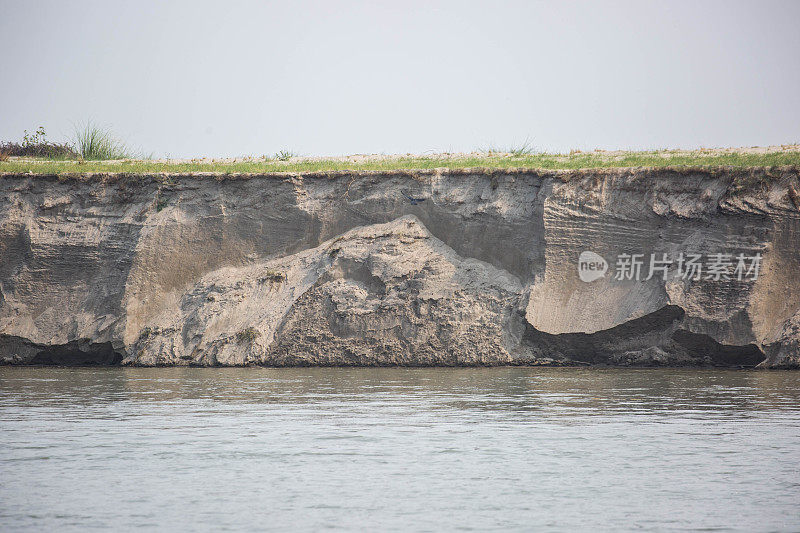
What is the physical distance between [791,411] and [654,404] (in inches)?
71.3

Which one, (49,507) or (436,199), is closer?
(49,507)

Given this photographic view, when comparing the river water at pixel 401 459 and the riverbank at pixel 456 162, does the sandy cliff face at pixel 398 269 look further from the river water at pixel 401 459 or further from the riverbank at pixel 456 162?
the river water at pixel 401 459

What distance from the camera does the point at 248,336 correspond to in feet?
66.2

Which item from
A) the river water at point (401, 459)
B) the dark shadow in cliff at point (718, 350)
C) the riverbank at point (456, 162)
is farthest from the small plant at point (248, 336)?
the dark shadow in cliff at point (718, 350)

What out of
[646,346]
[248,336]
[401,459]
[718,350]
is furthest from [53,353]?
[718,350]

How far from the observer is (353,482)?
740 cm

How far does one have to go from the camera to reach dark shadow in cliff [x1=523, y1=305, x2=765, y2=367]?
1944cm

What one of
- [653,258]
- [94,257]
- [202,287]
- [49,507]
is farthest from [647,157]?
[49,507]

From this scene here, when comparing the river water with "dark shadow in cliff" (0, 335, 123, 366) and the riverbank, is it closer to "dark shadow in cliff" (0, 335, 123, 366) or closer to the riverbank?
"dark shadow in cliff" (0, 335, 123, 366)

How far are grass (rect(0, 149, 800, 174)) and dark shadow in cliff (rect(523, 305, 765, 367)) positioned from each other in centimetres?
448

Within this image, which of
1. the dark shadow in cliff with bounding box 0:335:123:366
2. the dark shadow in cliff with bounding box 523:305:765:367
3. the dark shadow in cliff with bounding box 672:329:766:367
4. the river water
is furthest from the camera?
the dark shadow in cliff with bounding box 0:335:123:366

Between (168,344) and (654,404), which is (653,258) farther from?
(168,344)

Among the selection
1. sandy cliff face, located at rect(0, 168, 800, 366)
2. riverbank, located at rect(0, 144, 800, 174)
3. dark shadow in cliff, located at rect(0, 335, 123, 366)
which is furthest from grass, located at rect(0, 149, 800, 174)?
dark shadow in cliff, located at rect(0, 335, 123, 366)

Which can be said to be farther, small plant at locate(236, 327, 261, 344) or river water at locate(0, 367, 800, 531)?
small plant at locate(236, 327, 261, 344)
